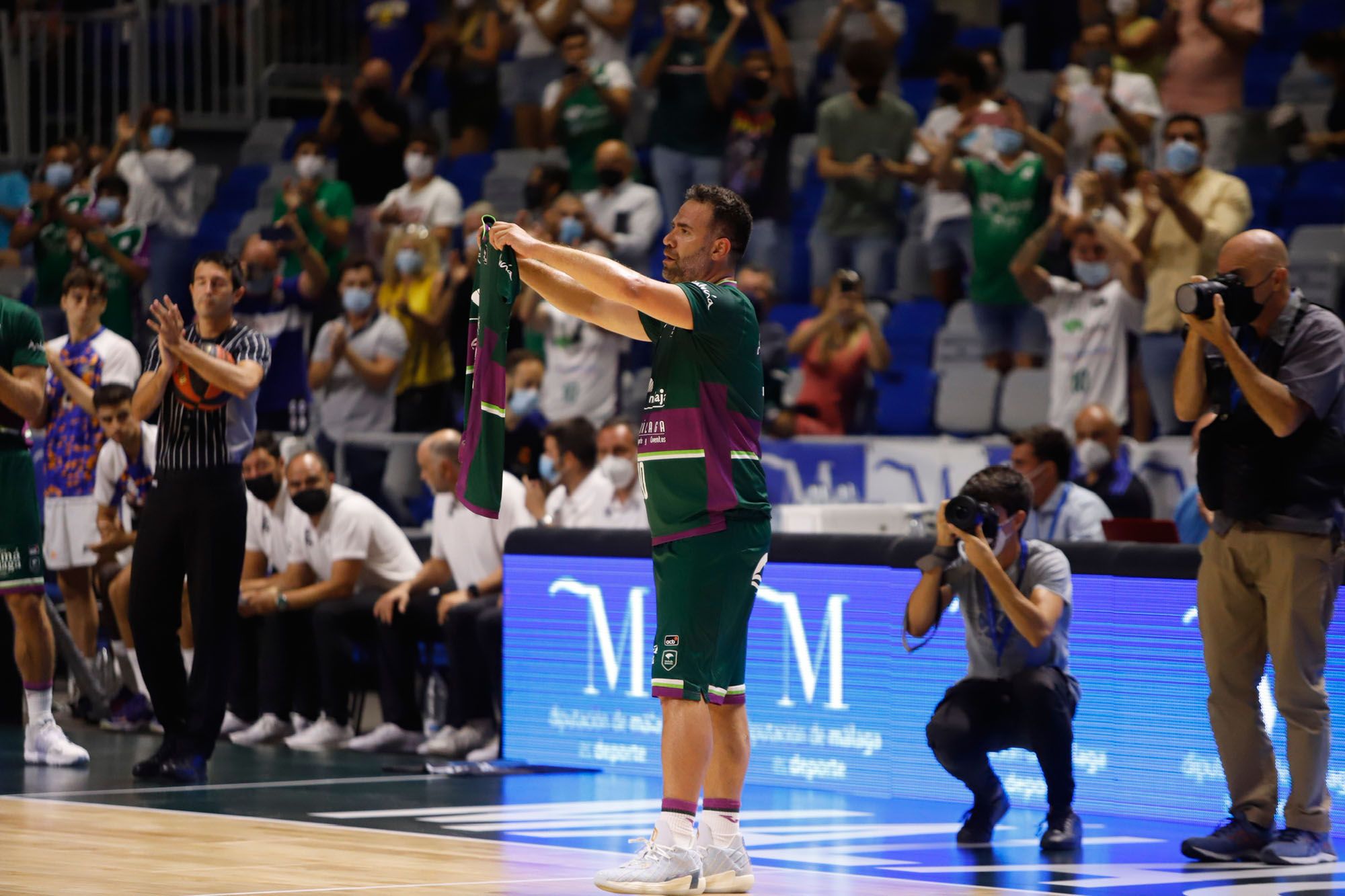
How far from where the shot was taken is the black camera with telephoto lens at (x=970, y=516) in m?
7.21

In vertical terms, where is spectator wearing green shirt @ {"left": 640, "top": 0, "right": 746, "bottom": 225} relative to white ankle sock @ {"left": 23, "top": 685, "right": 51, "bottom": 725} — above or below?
above

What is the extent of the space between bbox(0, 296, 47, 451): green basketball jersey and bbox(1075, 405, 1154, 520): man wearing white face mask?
541 centimetres

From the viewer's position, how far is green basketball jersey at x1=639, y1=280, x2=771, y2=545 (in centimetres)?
575

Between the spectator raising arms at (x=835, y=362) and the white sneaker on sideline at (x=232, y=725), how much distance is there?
152 inches

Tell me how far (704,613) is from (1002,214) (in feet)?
25.1

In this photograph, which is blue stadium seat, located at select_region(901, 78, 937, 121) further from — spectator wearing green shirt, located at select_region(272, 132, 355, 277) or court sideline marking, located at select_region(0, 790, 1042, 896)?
court sideline marking, located at select_region(0, 790, 1042, 896)

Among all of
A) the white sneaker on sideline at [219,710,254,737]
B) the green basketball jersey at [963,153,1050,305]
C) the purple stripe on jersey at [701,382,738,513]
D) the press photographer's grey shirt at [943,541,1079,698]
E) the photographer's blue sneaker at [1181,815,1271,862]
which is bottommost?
the white sneaker on sideline at [219,710,254,737]

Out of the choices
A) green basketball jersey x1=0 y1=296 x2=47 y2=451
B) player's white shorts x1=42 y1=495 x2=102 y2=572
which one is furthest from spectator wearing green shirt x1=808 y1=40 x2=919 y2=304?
green basketball jersey x1=0 y1=296 x2=47 y2=451

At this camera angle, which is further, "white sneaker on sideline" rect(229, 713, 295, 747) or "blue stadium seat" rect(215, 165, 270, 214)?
"blue stadium seat" rect(215, 165, 270, 214)

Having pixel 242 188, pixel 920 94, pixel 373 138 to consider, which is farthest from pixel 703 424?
pixel 242 188

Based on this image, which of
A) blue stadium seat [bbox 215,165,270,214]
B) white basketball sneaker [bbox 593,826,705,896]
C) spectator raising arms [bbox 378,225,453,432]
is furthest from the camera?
blue stadium seat [bbox 215,165,270,214]

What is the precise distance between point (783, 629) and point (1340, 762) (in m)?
2.44

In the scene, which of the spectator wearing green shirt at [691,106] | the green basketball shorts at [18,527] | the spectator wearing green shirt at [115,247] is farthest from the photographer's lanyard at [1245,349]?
the spectator wearing green shirt at [115,247]

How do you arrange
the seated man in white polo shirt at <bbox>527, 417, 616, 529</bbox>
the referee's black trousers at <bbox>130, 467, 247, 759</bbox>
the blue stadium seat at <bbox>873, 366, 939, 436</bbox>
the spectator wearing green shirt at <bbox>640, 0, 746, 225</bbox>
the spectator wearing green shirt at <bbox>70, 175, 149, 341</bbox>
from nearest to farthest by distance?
the referee's black trousers at <bbox>130, 467, 247, 759</bbox> → the seated man in white polo shirt at <bbox>527, 417, 616, 529</bbox> → the blue stadium seat at <bbox>873, 366, 939, 436</bbox> → the spectator wearing green shirt at <bbox>640, 0, 746, 225</bbox> → the spectator wearing green shirt at <bbox>70, 175, 149, 341</bbox>
